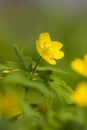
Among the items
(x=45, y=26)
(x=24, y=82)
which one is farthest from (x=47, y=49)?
(x=45, y=26)

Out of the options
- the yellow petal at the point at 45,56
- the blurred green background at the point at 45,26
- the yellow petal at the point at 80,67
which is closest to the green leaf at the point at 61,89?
the yellow petal at the point at 45,56

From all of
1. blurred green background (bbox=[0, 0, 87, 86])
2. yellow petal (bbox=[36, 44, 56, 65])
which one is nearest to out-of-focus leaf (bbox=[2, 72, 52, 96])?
yellow petal (bbox=[36, 44, 56, 65])

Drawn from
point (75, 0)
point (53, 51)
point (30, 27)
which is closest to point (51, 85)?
point (53, 51)

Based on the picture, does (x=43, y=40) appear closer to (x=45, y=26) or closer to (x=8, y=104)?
(x=8, y=104)

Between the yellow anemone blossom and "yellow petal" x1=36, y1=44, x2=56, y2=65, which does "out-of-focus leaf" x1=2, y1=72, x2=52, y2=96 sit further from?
"yellow petal" x1=36, y1=44, x2=56, y2=65

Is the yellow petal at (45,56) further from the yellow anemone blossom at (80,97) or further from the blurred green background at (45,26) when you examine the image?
the blurred green background at (45,26)

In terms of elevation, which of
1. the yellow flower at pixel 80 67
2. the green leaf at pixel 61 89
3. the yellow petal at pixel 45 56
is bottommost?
the green leaf at pixel 61 89

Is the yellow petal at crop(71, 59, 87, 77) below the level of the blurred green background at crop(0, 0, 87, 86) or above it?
above

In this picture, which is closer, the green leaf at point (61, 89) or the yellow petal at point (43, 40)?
the green leaf at point (61, 89)
